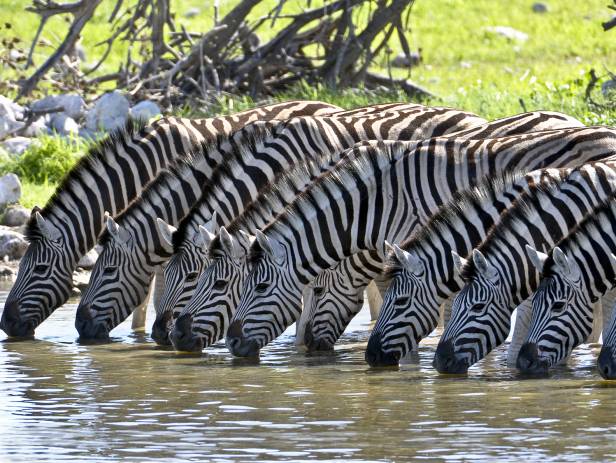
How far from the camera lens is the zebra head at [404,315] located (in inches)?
393

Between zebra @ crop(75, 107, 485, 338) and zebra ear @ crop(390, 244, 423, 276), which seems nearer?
zebra ear @ crop(390, 244, 423, 276)

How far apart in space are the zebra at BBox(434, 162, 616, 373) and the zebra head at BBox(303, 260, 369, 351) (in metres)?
1.60

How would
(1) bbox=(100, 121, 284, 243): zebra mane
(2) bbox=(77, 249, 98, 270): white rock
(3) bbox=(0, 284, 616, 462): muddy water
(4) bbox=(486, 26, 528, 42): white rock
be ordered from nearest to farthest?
1. (3) bbox=(0, 284, 616, 462): muddy water
2. (1) bbox=(100, 121, 284, 243): zebra mane
3. (2) bbox=(77, 249, 98, 270): white rock
4. (4) bbox=(486, 26, 528, 42): white rock

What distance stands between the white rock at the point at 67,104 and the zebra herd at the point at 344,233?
6496 mm

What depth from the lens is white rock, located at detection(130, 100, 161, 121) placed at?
19141mm

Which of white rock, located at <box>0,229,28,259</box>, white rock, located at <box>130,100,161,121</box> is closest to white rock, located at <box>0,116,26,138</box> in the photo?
white rock, located at <box>130,100,161,121</box>

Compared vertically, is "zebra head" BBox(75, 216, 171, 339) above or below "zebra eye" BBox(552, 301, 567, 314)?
above

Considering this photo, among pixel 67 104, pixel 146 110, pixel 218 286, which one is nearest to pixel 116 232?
pixel 218 286

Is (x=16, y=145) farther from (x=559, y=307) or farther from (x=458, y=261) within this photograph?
(x=559, y=307)

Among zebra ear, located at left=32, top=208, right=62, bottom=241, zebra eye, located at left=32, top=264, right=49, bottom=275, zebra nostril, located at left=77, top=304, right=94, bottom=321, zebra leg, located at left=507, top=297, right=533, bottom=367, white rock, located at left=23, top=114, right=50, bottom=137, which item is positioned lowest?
zebra leg, located at left=507, top=297, right=533, bottom=367

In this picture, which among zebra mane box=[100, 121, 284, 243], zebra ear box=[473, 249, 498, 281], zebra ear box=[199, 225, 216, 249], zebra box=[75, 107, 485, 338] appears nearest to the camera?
zebra ear box=[473, 249, 498, 281]

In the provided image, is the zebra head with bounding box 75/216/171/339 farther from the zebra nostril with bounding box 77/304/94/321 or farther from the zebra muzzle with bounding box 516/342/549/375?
the zebra muzzle with bounding box 516/342/549/375

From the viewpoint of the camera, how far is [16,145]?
61.2ft

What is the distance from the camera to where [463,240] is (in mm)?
10188
